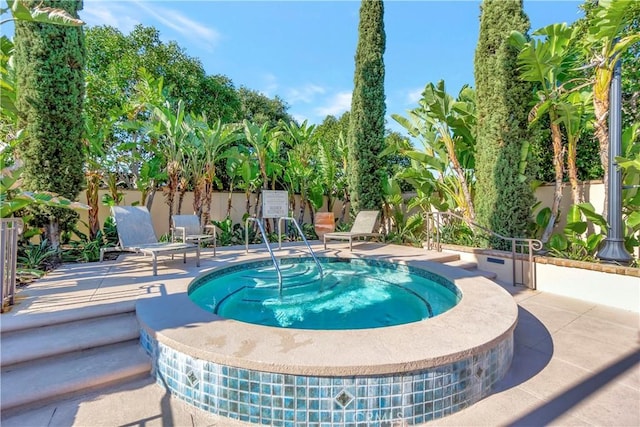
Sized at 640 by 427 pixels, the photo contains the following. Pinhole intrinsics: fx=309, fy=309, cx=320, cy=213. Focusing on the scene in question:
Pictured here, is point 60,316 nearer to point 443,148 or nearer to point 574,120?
point 574,120

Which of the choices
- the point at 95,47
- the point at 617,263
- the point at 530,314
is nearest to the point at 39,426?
the point at 530,314

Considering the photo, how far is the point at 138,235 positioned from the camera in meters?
6.38

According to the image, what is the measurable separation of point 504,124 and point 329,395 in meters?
6.74

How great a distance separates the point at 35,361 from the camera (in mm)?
2914

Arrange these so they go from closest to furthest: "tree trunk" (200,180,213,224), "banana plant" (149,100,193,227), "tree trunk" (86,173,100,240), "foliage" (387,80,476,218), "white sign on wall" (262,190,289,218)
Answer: "foliage" (387,80,476,218) → "tree trunk" (86,173,100,240) → "banana plant" (149,100,193,227) → "white sign on wall" (262,190,289,218) → "tree trunk" (200,180,213,224)

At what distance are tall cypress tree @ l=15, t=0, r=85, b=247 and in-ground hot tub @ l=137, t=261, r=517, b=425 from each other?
5.54 m

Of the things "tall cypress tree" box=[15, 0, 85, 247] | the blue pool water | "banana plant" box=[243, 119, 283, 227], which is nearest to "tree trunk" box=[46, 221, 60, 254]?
"tall cypress tree" box=[15, 0, 85, 247]

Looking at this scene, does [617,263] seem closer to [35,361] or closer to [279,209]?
[279,209]

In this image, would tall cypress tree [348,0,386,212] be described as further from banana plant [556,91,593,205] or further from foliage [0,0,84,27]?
foliage [0,0,84,27]

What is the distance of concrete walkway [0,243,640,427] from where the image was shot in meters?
2.41

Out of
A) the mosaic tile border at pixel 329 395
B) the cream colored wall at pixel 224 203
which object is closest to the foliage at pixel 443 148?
the cream colored wall at pixel 224 203

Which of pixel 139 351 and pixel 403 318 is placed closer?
pixel 139 351

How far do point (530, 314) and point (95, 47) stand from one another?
56.4 feet

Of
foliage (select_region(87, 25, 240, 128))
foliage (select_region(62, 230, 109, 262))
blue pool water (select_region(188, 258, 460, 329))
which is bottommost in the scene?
blue pool water (select_region(188, 258, 460, 329))
